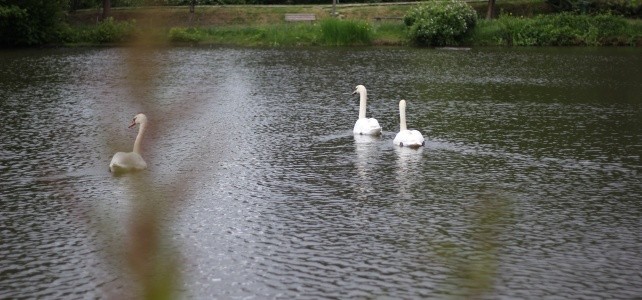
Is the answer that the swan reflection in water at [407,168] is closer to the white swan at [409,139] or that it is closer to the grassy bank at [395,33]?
the white swan at [409,139]

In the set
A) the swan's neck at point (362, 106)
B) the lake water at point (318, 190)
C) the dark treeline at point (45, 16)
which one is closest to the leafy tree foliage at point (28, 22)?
the dark treeline at point (45, 16)

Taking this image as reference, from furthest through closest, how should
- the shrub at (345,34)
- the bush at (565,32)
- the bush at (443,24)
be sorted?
the shrub at (345,34), the bush at (565,32), the bush at (443,24)

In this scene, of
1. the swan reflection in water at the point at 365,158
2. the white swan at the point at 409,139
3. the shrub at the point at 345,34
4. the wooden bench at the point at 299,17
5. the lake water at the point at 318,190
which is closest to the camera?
the lake water at the point at 318,190

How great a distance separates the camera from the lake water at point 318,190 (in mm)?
2705

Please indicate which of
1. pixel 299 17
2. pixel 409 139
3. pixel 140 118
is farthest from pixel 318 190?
pixel 299 17

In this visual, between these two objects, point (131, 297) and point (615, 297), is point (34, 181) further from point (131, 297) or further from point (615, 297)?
point (131, 297)

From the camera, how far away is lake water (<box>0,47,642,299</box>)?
106 inches

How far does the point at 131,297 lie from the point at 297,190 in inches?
544

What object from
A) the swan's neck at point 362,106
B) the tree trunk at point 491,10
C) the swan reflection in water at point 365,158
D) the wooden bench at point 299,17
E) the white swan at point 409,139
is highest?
the tree trunk at point 491,10

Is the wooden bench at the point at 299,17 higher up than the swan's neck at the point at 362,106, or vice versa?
the wooden bench at the point at 299,17

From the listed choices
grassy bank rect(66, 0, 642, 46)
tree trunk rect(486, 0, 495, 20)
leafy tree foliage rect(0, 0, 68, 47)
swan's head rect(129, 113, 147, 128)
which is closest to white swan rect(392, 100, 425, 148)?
swan's head rect(129, 113, 147, 128)

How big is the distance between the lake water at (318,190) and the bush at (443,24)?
24116 mm

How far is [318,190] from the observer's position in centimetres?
1619

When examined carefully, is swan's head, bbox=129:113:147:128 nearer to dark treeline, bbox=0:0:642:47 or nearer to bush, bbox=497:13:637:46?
dark treeline, bbox=0:0:642:47
